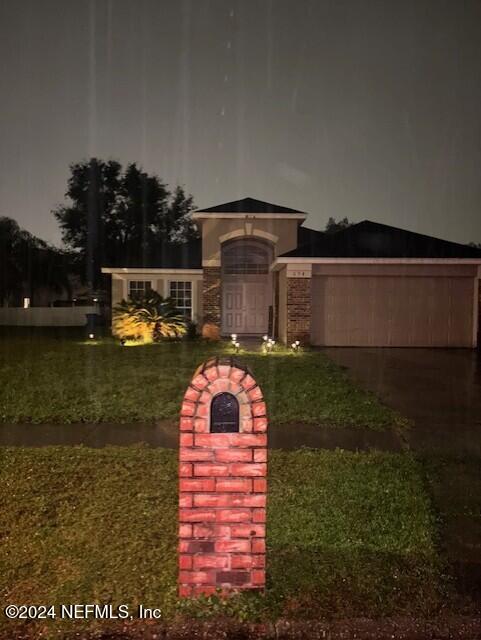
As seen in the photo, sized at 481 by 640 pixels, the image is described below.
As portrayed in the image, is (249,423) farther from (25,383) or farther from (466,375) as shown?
(466,375)

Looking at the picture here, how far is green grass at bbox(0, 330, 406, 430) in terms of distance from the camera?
828cm

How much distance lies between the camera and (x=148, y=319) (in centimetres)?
1922

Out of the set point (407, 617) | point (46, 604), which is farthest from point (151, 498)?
point (407, 617)

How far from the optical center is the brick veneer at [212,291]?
69.5ft

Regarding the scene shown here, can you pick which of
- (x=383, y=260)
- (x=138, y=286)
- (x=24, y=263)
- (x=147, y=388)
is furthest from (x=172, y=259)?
(x=24, y=263)

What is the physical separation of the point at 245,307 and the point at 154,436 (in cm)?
1513

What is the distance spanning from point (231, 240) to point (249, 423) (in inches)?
701

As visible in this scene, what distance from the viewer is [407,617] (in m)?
3.49

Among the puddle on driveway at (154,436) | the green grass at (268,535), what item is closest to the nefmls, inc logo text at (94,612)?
the green grass at (268,535)

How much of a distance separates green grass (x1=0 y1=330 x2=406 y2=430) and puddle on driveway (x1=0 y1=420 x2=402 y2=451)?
0.28 meters

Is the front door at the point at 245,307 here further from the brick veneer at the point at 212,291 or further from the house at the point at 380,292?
the house at the point at 380,292

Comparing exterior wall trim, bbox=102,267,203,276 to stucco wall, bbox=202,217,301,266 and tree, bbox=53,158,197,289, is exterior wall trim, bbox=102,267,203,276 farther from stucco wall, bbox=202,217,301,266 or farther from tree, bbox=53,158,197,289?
tree, bbox=53,158,197,289

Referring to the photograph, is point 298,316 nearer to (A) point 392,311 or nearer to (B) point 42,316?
(A) point 392,311

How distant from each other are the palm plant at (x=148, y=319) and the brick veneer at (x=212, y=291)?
136cm
